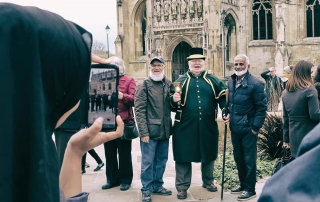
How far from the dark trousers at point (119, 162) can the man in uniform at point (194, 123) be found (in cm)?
93

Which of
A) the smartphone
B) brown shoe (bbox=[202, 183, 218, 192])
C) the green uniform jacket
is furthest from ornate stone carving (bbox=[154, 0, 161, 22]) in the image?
the smartphone

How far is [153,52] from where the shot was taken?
106ft

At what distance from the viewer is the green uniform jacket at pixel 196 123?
643 centimetres

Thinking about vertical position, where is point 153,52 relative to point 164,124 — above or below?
above

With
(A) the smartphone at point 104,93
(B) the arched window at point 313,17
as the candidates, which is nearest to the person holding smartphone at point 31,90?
(A) the smartphone at point 104,93

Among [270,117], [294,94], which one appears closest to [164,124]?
[294,94]

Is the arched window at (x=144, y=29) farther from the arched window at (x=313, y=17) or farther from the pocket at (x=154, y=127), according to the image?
the pocket at (x=154, y=127)

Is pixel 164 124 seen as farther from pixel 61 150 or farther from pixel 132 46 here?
pixel 132 46

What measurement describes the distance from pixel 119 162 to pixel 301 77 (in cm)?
326

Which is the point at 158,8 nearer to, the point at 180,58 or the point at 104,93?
the point at 180,58

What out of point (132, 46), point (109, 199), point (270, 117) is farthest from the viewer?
point (132, 46)

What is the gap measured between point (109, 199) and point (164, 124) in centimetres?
144

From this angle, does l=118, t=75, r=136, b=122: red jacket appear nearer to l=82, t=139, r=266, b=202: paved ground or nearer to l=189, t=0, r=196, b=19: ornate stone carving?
l=82, t=139, r=266, b=202: paved ground

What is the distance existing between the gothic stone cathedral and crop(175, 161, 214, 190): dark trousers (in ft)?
71.9
